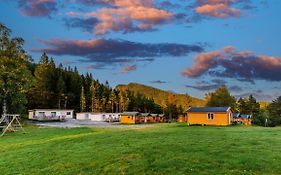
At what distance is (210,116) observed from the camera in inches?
2776

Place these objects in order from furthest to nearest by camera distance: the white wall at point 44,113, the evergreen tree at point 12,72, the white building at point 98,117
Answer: the white building at point 98,117
the white wall at point 44,113
the evergreen tree at point 12,72

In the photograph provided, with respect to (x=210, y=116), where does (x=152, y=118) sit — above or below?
below

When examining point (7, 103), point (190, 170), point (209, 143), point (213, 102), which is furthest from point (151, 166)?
point (213, 102)

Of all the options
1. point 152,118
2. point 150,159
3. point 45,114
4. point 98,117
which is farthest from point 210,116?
point 150,159

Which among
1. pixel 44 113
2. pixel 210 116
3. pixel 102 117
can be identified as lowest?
pixel 102 117

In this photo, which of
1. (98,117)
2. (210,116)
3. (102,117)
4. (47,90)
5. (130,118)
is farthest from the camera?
(47,90)

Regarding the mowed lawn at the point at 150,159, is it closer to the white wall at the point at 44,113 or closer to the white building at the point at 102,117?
the white wall at the point at 44,113

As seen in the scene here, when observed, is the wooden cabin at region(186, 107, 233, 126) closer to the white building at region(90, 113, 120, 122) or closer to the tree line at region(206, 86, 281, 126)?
the tree line at region(206, 86, 281, 126)

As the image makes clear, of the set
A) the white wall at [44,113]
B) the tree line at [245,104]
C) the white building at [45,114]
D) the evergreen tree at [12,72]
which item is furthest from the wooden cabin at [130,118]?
the evergreen tree at [12,72]

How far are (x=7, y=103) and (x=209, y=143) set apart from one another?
5078 cm

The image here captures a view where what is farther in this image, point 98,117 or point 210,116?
point 98,117

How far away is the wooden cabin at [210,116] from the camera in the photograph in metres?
68.9

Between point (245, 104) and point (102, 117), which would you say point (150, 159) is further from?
point (245, 104)

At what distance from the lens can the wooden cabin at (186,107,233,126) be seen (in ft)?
226
